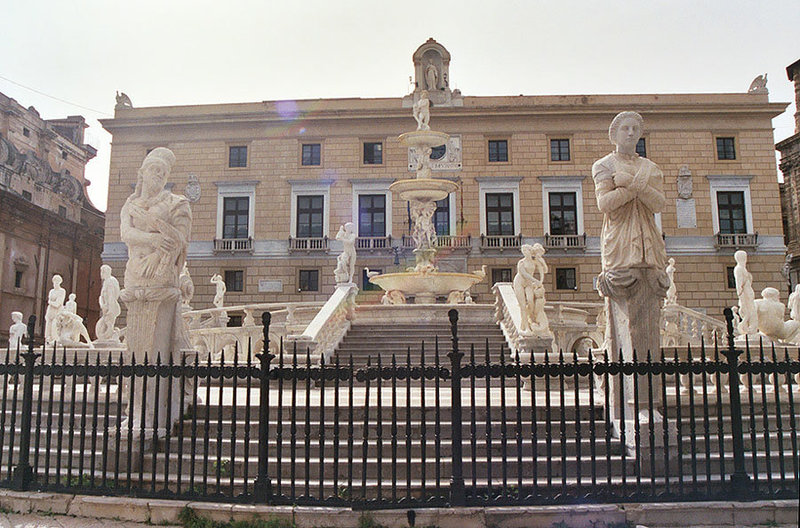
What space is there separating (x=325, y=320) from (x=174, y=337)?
7277mm

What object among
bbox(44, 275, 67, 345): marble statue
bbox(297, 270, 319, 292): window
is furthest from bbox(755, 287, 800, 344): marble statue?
bbox(297, 270, 319, 292): window

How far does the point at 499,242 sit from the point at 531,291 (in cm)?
2280

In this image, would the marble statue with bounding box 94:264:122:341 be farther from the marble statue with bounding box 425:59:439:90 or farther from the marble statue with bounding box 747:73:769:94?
the marble statue with bounding box 747:73:769:94

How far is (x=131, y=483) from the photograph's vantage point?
6.15 metres

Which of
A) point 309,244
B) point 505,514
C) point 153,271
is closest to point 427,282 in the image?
point 153,271

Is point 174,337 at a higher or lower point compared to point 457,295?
lower

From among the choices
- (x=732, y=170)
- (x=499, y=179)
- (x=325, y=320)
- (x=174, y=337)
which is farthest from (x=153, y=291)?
(x=732, y=170)

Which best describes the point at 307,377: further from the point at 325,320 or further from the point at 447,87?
the point at 447,87

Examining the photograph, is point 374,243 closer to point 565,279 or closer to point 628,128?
point 565,279

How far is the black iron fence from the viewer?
217 inches

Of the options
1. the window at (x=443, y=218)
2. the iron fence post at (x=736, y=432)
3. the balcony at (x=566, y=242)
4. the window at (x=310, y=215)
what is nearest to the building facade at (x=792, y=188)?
the balcony at (x=566, y=242)

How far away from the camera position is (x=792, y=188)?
4191cm

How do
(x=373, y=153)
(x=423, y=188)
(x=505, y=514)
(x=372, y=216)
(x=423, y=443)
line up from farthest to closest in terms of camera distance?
1. (x=373, y=153)
2. (x=372, y=216)
3. (x=423, y=188)
4. (x=423, y=443)
5. (x=505, y=514)

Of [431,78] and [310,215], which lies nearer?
[310,215]
